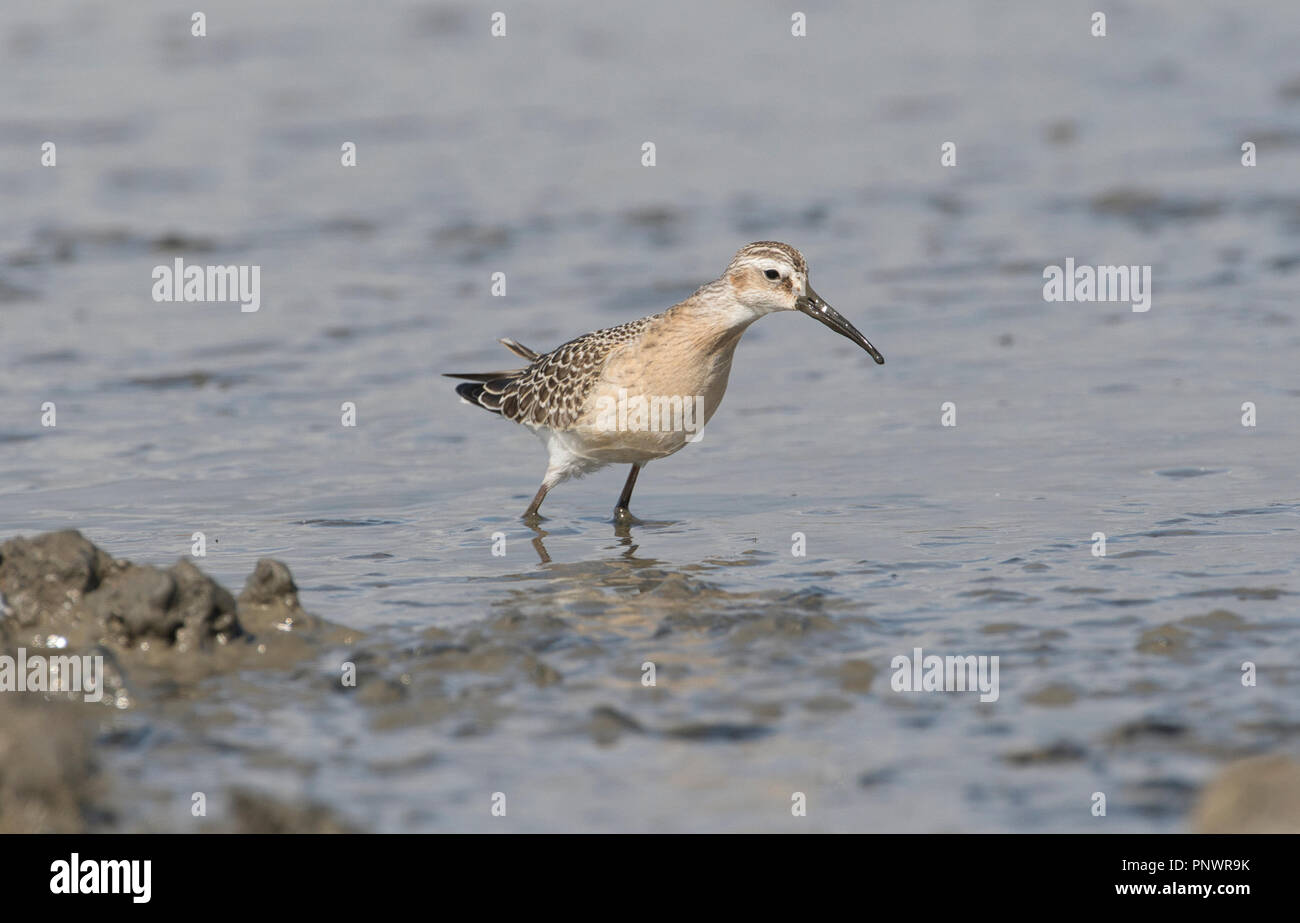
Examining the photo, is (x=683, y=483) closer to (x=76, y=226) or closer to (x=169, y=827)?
(x=169, y=827)

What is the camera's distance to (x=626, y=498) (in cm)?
1076

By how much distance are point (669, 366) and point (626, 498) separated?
3.69 feet

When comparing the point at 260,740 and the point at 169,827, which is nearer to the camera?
the point at 169,827

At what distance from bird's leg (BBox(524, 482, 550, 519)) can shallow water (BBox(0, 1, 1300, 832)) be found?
0.23m

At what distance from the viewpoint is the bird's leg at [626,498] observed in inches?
422

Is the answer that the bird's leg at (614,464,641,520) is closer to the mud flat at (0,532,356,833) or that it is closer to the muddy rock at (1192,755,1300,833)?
the mud flat at (0,532,356,833)

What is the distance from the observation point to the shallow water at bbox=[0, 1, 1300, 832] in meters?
6.65

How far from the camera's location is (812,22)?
84.5 feet

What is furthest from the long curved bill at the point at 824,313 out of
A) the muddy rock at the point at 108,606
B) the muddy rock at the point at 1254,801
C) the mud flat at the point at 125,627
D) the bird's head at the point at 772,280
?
the muddy rock at the point at 1254,801

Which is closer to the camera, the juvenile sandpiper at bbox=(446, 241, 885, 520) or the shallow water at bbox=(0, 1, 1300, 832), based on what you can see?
the shallow water at bbox=(0, 1, 1300, 832)

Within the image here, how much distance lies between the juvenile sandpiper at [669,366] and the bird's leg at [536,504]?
0.27m

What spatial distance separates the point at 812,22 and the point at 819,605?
19.0m

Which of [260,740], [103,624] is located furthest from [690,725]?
[103,624]

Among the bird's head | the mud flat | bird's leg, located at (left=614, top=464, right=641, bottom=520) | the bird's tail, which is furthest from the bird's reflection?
the mud flat
